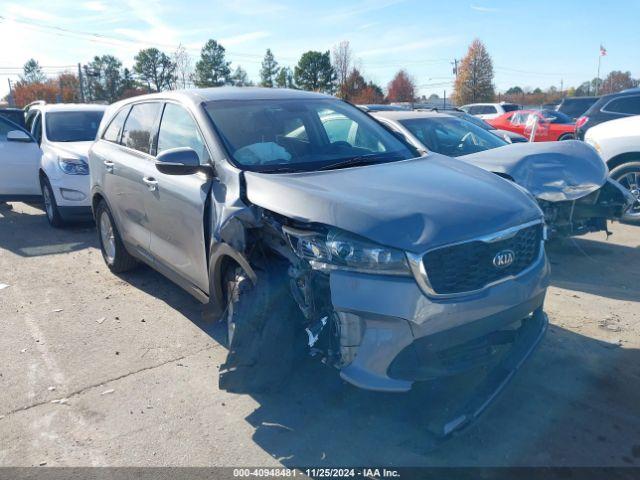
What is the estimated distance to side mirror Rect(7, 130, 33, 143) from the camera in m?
8.70

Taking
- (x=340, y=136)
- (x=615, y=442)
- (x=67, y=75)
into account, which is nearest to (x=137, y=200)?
(x=340, y=136)

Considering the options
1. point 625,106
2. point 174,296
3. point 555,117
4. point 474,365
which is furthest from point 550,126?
point 474,365

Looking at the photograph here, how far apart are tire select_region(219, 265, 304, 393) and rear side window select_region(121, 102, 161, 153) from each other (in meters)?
2.26

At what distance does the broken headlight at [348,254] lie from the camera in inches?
114

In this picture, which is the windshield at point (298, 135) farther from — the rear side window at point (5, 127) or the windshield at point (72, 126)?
the rear side window at point (5, 127)

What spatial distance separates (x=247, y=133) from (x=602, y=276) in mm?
3996

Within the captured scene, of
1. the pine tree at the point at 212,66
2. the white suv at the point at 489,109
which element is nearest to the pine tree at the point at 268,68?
the pine tree at the point at 212,66

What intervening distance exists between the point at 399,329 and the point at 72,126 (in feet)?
27.8

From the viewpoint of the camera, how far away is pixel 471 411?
2881 mm

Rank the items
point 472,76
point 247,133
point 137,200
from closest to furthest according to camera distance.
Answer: point 247,133 < point 137,200 < point 472,76

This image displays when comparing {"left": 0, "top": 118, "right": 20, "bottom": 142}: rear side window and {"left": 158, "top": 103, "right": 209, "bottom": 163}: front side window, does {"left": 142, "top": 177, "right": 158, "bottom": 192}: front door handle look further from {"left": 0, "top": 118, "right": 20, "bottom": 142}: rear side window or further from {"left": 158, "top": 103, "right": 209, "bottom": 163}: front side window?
{"left": 0, "top": 118, "right": 20, "bottom": 142}: rear side window

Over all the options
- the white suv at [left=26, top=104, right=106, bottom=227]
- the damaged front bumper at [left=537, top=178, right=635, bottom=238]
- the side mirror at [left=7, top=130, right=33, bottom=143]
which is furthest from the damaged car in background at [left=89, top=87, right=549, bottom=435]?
the side mirror at [left=7, top=130, right=33, bottom=143]

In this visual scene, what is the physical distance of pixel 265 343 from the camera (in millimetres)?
3271

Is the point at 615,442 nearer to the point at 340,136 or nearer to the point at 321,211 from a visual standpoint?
the point at 321,211
